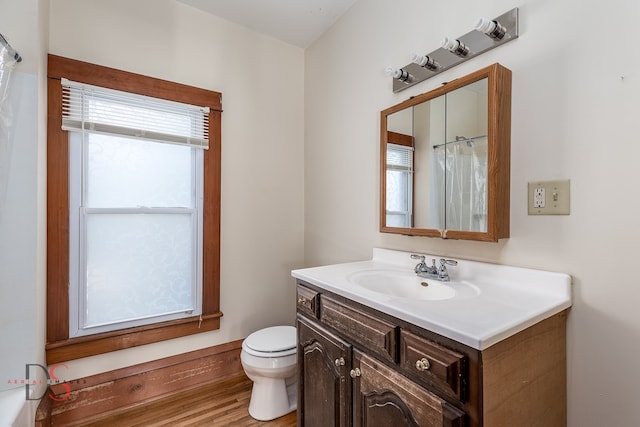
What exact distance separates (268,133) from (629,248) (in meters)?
1.99

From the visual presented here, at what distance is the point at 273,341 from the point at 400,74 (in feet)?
5.30

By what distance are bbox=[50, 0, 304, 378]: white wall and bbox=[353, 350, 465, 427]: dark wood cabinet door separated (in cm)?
126

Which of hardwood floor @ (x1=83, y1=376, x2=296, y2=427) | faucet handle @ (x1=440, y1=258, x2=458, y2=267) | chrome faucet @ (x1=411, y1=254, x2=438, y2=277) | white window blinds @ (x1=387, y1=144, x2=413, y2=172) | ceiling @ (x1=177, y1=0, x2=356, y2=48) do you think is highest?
ceiling @ (x1=177, y1=0, x2=356, y2=48)

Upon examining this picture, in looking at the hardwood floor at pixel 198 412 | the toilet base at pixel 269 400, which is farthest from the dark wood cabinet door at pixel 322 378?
the hardwood floor at pixel 198 412

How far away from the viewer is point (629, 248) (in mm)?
837

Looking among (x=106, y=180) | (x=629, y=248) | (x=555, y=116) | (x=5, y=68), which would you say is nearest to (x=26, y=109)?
(x=5, y=68)

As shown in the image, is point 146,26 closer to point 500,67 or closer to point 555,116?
point 500,67

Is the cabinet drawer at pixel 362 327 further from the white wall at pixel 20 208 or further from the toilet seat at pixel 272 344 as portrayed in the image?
the white wall at pixel 20 208

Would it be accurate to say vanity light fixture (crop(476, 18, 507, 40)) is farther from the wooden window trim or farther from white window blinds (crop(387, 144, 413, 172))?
the wooden window trim

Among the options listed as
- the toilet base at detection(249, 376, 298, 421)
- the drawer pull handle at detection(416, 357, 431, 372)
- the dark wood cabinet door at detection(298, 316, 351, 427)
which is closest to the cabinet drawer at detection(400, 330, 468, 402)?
the drawer pull handle at detection(416, 357, 431, 372)

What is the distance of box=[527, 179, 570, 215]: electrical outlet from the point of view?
0.96 m

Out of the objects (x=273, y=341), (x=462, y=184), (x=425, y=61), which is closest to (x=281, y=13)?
(x=425, y=61)

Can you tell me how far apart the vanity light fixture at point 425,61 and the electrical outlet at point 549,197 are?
0.68m

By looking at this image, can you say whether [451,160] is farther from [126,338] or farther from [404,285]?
[126,338]
